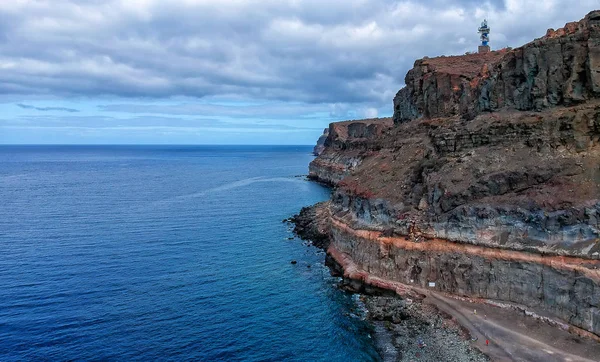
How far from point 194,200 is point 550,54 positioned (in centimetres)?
8393

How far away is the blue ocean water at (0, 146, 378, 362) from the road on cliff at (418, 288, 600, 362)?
29.7ft

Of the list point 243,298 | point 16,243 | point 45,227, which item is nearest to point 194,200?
point 45,227

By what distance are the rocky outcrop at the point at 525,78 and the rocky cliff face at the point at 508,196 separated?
0.43 feet

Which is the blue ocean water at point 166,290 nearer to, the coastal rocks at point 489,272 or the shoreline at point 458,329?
the shoreline at point 458,329

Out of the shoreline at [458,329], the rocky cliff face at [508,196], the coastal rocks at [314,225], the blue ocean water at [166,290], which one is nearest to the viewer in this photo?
the shoreline at [458,329]

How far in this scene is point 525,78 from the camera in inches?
1961

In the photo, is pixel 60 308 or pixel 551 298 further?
pixel 60 308

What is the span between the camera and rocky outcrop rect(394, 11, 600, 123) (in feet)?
145

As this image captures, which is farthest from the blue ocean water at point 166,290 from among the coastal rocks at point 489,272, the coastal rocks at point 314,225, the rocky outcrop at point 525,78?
A: the rocky outcrop at point 525,78

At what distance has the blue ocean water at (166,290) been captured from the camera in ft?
123

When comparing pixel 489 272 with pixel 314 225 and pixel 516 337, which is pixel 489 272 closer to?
pixel 516 337

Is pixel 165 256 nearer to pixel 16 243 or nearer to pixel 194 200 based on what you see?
pixel 16 243

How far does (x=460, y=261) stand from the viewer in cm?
4425

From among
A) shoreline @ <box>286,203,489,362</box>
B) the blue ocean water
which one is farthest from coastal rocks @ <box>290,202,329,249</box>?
shoreline @ <box>286,203,489,362</box>
